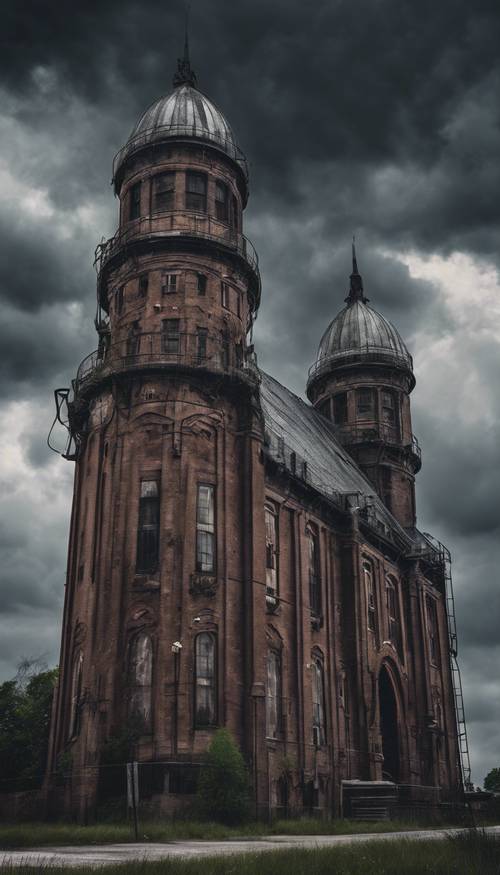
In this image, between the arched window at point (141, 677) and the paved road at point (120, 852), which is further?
the arched window at point (141, 677)

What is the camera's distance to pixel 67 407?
44.2 metres

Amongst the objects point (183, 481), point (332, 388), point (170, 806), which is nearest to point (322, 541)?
point (183, 481)

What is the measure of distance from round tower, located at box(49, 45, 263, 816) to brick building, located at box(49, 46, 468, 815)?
3.5 inches

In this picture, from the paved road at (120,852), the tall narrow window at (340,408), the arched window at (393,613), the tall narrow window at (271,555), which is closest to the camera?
the paved road at (120,852)

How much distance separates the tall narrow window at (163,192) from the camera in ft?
153

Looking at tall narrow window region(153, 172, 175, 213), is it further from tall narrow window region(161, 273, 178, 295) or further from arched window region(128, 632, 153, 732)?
arched window region(128, 632, 153, 732)

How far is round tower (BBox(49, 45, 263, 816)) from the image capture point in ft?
118

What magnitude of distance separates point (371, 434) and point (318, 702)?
27.2 meters

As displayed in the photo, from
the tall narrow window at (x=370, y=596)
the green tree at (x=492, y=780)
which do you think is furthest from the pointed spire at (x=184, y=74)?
the green tree at (x=492, y=780)

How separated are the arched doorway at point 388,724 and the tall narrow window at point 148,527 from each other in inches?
800

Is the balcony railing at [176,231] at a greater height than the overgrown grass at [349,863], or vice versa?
the balcony railing at [176,231]

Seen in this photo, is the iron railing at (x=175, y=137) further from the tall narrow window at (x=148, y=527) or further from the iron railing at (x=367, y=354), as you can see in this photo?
the iron railing at (x=367, y=354)

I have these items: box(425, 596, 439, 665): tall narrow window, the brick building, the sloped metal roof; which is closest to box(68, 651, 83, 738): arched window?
the brick building

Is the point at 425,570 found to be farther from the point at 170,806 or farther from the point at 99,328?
the point at 170,806
